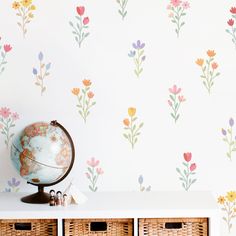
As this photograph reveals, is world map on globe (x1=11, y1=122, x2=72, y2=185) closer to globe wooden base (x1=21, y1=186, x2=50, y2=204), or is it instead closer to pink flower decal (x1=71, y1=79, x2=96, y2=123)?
globe wooden base (x1=21, y1=186, x2=50, y2=204)

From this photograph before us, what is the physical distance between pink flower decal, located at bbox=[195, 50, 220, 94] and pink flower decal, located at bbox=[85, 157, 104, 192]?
627mm

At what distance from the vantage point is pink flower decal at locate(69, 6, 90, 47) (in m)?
2.56

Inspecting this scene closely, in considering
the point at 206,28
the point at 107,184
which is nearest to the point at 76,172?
the point at 107,184

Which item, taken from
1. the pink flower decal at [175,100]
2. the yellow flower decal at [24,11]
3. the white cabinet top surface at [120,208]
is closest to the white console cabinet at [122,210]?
the white cabinet top surface at [120,208]

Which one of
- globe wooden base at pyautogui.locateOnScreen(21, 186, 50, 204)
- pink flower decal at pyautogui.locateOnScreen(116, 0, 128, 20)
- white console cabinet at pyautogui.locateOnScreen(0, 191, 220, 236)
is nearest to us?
white console cabinet at pyautogui.locateOnScreen(0, 191, 220, 236)

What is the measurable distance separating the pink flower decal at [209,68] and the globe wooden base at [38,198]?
89cm

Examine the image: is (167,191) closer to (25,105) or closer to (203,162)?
(203,162)

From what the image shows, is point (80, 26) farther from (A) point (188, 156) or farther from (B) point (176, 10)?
(A) point (188, 156)

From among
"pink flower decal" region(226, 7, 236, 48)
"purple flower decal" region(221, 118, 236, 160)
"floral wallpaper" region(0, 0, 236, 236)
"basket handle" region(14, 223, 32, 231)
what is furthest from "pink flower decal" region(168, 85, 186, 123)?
"basket handle" region(14, 223, 32, 231)

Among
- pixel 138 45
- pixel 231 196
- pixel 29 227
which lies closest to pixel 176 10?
pixel 138 45

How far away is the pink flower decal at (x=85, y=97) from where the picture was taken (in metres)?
2.58

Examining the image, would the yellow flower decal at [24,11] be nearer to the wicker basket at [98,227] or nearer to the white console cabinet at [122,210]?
the white console cabinet at [122,210]

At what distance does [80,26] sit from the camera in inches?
101

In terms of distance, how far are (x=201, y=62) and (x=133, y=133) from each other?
17.9 inches
